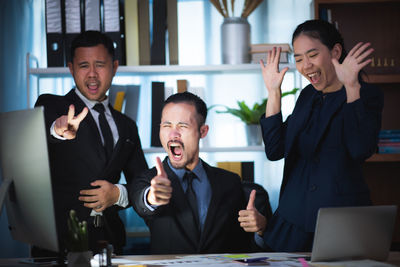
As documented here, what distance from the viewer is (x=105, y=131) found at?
229 cm

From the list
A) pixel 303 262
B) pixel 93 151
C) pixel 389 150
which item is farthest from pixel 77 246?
pixel 389 150

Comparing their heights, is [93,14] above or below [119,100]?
above

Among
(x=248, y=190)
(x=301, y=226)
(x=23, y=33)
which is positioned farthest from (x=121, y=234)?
(x=23, y=33)

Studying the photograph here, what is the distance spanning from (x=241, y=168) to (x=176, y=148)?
2.80 feet

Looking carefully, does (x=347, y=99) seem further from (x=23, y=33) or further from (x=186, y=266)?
(x=23, y=33)

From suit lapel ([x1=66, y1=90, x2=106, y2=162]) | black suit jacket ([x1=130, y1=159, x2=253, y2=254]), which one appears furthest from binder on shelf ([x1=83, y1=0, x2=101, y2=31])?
black suit jacket ([x1=130, y1=159, x2=253, y2=254])

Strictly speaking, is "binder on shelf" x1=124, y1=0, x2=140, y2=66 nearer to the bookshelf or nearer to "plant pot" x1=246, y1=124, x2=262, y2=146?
"plant pot" x1=246, y1=124, x2=262, y2=146

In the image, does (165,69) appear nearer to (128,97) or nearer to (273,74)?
(128,97)

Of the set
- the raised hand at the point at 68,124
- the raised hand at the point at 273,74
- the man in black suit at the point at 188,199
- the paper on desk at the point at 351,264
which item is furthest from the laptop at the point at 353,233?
the raised hand at the point at 68,124

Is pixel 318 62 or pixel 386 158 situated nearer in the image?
pixel 318 62

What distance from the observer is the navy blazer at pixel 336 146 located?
5.62 feet

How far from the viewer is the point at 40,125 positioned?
115 centimetres

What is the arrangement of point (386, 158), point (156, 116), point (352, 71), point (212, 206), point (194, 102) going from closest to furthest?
point (352, 71) < point (212, 206) < point (194, 102) < point (386, 158) < point (156, 116)

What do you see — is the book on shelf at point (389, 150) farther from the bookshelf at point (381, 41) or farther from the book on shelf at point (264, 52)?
the book on shelf at point (264, 52)
